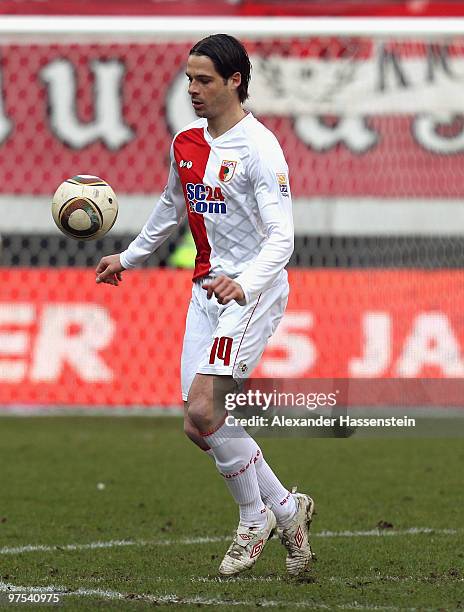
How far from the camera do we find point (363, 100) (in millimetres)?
12078

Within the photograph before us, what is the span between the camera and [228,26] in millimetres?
10773

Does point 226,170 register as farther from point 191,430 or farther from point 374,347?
point 374,347

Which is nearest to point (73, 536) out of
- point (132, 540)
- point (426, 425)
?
point (132, 540)

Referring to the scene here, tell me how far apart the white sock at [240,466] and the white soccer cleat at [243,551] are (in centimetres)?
4

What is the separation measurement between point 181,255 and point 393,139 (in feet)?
7.43

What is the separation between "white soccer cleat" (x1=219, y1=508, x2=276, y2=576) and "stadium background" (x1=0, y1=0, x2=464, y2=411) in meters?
5.80

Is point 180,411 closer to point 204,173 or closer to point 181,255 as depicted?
point 181,255

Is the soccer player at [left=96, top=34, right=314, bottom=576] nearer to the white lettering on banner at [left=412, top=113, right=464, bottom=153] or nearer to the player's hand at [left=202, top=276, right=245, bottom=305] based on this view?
the player's hand at [left=202, top=276, right=245, bottom=305]

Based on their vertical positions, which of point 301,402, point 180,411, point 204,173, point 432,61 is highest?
point 432,61

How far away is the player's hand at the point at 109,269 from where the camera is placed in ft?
19.3

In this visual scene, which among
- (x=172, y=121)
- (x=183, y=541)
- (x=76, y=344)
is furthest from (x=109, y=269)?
(x=172, y=121)

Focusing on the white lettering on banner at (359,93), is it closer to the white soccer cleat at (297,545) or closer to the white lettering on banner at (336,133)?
the white lettering on banner at (336,133)

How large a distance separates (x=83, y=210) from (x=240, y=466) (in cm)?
136

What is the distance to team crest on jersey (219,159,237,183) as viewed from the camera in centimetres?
541
